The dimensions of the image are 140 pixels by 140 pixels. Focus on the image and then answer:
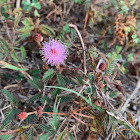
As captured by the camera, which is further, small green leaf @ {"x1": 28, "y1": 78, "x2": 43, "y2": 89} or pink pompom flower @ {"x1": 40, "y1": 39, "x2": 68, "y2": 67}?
small green leaf @ {"x1": 28, "y1": 78, "x2": 43, "y2": 89}

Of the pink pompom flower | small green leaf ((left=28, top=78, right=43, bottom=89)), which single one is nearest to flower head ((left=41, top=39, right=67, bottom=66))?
the pink pompom flower

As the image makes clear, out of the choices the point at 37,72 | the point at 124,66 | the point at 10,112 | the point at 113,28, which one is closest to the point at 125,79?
the point at 124,66

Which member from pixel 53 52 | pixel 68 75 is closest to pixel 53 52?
pixel 53 52

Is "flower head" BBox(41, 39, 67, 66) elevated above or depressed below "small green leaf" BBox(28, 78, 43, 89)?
above

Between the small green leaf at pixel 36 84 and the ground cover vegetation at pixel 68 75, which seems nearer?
the ground cover vegetation at pixel 68 75

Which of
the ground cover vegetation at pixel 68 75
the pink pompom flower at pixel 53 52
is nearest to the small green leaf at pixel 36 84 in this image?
the ground cover vegetation at pixel 68 75

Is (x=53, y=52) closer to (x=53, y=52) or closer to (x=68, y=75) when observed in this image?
(x=53, y=52)

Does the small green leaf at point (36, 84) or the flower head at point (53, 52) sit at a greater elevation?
the flower head at point (53, 52)

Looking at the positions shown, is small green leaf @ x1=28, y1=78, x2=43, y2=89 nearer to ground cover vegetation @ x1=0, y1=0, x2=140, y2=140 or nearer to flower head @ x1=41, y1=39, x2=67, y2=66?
ground cover vegetation @ x1=0, y1=0, x2=140, y2=140

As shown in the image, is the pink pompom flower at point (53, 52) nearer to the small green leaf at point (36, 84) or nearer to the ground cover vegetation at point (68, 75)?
the ground cover vegetation at point (68, 75)
